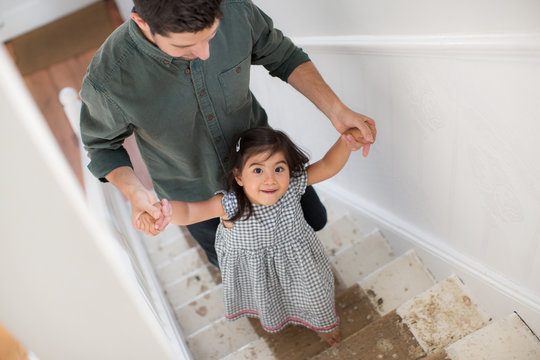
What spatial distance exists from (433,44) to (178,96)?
66 centimetres

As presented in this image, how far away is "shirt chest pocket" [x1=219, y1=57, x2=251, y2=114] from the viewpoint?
1.23 meters

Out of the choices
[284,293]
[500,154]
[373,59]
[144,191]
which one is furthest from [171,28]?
[284,293]

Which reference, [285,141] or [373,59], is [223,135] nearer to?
[285,141]

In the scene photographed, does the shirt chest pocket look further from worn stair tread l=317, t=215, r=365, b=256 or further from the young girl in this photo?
worn stair tread l=317, t=215, r=365, b=256

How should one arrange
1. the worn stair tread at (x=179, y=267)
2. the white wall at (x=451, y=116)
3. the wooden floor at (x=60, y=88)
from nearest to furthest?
the white wall at (x=451, y=116), the worn stair tread at (x=179, y=267), the wooden floor at (x=60, y=88)

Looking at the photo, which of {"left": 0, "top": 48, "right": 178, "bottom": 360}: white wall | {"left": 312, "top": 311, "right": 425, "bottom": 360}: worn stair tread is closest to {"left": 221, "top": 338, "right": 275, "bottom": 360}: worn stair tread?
{"left": 312, "top": 311, "right": 425, "bottom": 360}: worn stair tread

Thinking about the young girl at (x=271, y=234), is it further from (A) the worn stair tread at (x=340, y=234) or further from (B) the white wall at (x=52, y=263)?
(B) the white wall at (x=52, y=263)

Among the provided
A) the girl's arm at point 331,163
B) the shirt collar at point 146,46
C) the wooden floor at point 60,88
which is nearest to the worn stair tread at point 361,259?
the girl's arm at point 331,163

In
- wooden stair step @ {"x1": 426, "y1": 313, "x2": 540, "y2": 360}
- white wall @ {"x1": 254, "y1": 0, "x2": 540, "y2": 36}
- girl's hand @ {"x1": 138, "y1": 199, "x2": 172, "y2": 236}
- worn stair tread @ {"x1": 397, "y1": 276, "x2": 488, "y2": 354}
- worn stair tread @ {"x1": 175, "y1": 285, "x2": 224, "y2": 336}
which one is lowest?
worn stair tread @ {"x1": 175, "y1": 285, "x2": 224, "y2": 336}

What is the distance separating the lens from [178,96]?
3.92 ft

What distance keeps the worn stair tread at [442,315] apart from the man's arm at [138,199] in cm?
83

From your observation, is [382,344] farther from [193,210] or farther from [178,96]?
[178,96]

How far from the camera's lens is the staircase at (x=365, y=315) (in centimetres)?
131

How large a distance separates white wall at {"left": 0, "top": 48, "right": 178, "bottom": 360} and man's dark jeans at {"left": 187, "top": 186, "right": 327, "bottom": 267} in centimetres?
95
